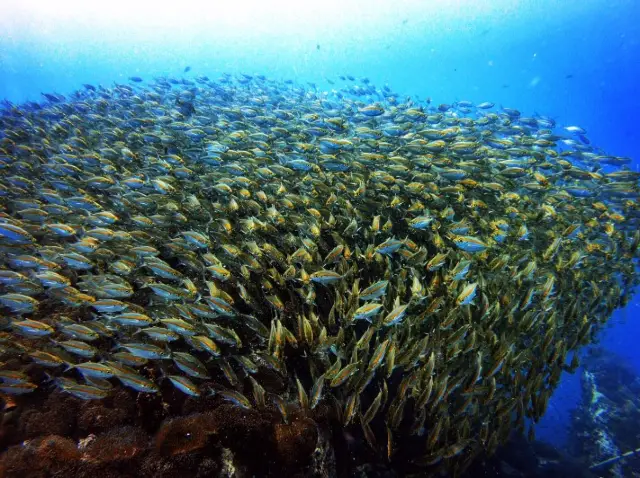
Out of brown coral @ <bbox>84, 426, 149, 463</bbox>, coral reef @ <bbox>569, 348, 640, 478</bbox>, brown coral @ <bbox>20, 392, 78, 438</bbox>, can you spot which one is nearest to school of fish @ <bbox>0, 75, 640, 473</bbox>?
brown coral @ <bbox>20, 392, 78, 438</bbox>

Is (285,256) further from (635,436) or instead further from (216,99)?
(635,436)

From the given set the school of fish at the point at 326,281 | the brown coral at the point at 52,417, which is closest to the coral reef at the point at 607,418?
the school of fish at the point at 326,281

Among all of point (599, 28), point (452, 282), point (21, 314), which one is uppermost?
point (599, 28)

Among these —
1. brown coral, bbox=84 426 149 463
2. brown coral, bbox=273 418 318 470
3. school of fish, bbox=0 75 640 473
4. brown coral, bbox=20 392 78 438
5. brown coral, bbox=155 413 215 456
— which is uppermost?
school of fish, bbox=0 75 640 473

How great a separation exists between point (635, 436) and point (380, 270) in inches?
548

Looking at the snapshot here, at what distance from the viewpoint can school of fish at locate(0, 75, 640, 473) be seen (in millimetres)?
3953

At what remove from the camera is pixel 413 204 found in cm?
578

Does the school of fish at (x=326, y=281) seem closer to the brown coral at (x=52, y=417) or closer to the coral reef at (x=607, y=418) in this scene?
the brown coral at (x=52, y=417)

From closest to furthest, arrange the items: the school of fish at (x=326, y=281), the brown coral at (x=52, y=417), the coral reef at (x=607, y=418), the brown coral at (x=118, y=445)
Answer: the brown coral at (x=118, y=445)
the brown coral at (x=52, y=417)
the school of fish at (x=326, y=281)
the coral reef at (x=607, y=418)

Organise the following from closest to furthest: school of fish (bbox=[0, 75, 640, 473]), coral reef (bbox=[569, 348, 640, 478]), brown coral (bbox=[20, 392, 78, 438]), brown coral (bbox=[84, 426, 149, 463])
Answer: brown coral (bbox=[84, 426, 149, 463]) < brown coral (bbox=[20, 392, 78, 438]) < school of fish (bbox=[0, 75, 640, 473]) < coral reef (bbox=[569, 348, 640, 478])

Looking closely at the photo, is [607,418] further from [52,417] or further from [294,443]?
[52,417]

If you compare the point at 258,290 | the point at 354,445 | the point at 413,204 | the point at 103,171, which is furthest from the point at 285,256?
the point at 103,171

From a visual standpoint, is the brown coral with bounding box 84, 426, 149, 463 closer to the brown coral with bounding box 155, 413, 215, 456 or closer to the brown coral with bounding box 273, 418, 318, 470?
the brown coral with bounding box 155, 413, 215, 456

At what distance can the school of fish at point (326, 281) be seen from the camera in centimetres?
395
